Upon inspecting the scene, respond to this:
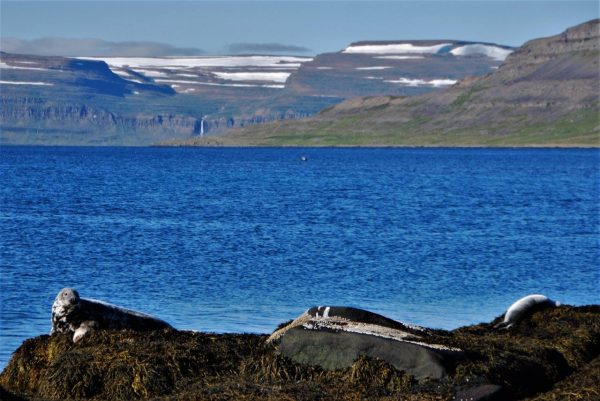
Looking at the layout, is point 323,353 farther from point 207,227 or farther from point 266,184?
point 266,184

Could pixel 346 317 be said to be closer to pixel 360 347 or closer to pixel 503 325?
pixel 360 347

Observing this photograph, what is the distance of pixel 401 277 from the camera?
49938 mm

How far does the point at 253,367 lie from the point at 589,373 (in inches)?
230

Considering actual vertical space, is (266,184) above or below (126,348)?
below


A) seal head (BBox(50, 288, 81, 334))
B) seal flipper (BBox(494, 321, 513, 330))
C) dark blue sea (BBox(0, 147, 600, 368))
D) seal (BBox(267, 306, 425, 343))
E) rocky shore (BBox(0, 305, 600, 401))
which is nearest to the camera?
rocky shore (BBox(0, 305, 600, 401))

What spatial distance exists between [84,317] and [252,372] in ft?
16.2

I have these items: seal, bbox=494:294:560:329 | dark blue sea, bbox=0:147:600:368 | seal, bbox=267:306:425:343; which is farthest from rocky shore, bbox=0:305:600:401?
dark blue sea, bbox=0:147:600:368

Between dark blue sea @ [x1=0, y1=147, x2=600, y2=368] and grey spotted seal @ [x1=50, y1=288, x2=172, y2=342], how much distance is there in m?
4.73

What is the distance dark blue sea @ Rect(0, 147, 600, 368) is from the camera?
40.2 metres

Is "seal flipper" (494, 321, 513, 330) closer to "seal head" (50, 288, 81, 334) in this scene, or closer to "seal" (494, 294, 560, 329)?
"seal" (494, 294, 560, 329)

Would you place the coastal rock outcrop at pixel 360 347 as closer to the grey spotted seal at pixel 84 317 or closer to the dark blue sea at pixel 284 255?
the grey spotted seal at pixel 84 317

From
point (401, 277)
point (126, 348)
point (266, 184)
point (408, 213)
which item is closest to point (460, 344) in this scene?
point (126, 348)

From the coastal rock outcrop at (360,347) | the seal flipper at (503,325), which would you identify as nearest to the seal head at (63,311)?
the coastal rock outcrop at (360,347)

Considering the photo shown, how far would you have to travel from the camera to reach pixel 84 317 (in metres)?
22.9
